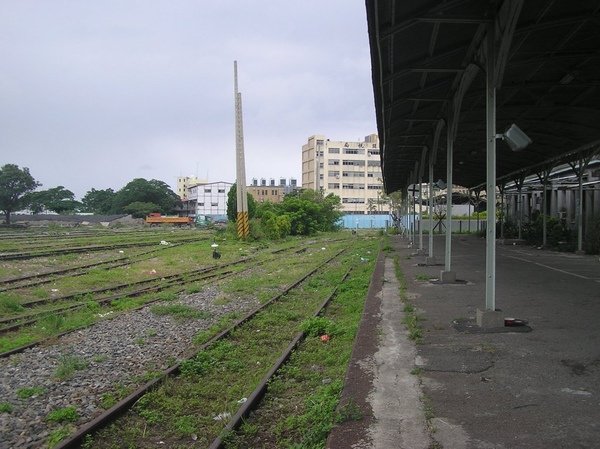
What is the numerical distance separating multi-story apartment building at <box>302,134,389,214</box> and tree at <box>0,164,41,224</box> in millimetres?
52568

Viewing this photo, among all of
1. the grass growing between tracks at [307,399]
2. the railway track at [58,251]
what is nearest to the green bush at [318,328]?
the grass growing between tracks at [307,399]

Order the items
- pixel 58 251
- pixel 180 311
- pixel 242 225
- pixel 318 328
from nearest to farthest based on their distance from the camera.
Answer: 1. pixel 318 328
2. pixel 180 311
3. pixel 58 251
4. pixel 242 225

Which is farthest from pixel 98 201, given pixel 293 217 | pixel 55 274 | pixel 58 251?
pixel 55 274

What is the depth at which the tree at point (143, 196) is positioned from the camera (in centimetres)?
10925

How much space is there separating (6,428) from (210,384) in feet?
6.99

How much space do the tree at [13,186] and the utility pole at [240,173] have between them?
52.8 m

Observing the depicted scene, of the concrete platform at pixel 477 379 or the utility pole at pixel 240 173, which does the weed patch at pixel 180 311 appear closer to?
the concrete platform at pixel 477 379

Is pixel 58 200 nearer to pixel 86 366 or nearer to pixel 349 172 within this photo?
pixel 349 172

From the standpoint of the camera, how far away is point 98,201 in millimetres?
125812

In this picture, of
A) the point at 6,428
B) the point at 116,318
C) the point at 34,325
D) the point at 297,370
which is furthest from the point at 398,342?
the point at 34,325

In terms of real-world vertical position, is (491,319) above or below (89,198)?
below

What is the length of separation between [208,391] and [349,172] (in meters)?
102

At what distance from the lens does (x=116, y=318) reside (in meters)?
10.1

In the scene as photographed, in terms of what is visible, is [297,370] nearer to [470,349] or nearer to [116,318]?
[470,349]
